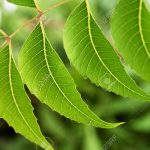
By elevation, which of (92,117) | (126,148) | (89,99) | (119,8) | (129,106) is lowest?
(126,148)

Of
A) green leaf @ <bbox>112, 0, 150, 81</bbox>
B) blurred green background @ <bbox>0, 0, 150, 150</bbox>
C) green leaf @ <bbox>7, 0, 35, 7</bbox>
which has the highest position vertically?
green leaf @ <bbox>7, 0, 35, 7</bbox>

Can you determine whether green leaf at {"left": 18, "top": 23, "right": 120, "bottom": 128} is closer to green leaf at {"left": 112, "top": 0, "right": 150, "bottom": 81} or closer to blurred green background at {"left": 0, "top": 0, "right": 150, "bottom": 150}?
green leaf at {"left": 112, "top": 0, "right": 150, "bottom": 81}

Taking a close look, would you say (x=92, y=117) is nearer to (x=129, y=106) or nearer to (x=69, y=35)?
(x=69, y=35)

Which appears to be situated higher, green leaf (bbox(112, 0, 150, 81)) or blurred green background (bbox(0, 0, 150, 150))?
green leaf (bbox(112, 0, 150, 81))

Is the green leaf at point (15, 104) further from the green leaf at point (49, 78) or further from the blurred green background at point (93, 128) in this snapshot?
the blurred green background at point (93, 128)

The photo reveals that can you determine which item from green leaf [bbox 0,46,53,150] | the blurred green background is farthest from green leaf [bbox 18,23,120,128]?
the blurred green background

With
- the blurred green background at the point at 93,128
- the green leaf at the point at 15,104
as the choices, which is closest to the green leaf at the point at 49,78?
the green leaf at the point at 15,104

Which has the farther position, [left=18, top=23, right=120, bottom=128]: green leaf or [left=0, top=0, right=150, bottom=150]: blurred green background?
[left=0, top=0, right=150, bottom=150]: blurred green background

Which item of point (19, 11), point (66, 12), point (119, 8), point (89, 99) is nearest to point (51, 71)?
point (119, 8)
